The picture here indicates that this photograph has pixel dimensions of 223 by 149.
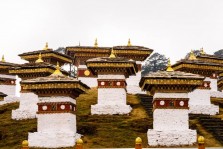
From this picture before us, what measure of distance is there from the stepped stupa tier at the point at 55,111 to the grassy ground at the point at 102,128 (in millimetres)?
1163

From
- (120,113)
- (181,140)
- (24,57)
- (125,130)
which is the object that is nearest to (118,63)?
(120,113)

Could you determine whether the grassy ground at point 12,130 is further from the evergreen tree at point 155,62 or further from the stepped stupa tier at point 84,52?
the evergreen tree at point 155,62

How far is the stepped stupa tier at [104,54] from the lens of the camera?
4953 cm

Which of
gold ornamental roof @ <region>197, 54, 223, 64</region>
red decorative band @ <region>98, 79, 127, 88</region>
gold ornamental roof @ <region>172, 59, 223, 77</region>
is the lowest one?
red decorative band @ <region>98, 79, 127, 88</region>

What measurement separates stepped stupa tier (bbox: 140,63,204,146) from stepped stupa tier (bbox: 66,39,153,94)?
54.1 feet

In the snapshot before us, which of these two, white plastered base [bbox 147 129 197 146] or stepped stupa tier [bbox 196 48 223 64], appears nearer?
white plastered base [bbox 147 129 197 146]

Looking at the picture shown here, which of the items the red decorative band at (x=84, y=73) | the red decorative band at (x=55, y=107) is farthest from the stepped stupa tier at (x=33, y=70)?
the red decorative band at (x=84, y=73)

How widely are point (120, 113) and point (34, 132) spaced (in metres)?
8.87

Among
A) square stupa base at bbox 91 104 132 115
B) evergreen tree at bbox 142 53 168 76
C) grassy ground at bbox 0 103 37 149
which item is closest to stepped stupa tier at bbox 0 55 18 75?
grassy ground at bbox 0 103 37 149

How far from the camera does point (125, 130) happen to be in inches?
1273

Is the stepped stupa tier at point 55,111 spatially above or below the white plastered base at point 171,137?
above

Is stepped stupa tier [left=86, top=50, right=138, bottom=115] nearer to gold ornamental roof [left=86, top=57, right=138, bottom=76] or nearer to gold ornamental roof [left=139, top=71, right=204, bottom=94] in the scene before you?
gold ornamental roof [left=86, top=57, right=138, bottom=76]

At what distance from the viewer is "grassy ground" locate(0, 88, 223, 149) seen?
2989 cm

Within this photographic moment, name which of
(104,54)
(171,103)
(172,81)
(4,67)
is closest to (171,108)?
(171,103)
